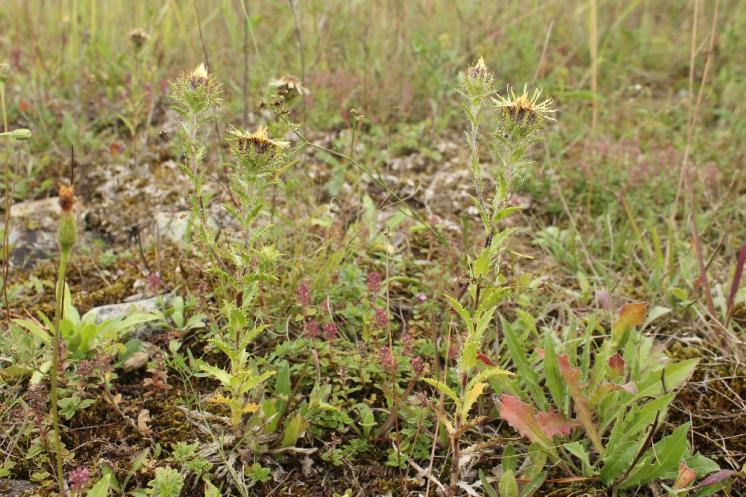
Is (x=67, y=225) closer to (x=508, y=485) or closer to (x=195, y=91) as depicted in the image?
(x=195, y=91)

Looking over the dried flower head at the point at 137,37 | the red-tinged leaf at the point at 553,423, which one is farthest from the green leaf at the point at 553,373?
the dried flower head at the point at 137,37

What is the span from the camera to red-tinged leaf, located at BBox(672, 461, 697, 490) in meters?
1.59

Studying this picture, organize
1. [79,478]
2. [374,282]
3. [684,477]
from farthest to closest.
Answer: [374,282] → [684,477] → [79,478]

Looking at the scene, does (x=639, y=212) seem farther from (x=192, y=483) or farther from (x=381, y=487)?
(x=192, y=483)

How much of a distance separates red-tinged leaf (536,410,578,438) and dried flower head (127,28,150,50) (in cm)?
247

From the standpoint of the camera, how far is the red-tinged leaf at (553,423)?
1.67 meters

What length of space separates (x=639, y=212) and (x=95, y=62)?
3.22m

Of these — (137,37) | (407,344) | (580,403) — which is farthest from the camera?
(137,37)

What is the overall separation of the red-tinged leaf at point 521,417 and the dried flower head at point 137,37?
2396 mm

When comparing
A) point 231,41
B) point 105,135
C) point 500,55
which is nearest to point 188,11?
point 231,41

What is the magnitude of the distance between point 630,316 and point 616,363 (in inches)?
6.2

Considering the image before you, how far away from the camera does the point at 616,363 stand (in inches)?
70.4

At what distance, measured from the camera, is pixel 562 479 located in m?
1.63

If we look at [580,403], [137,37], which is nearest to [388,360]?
[580,403]
